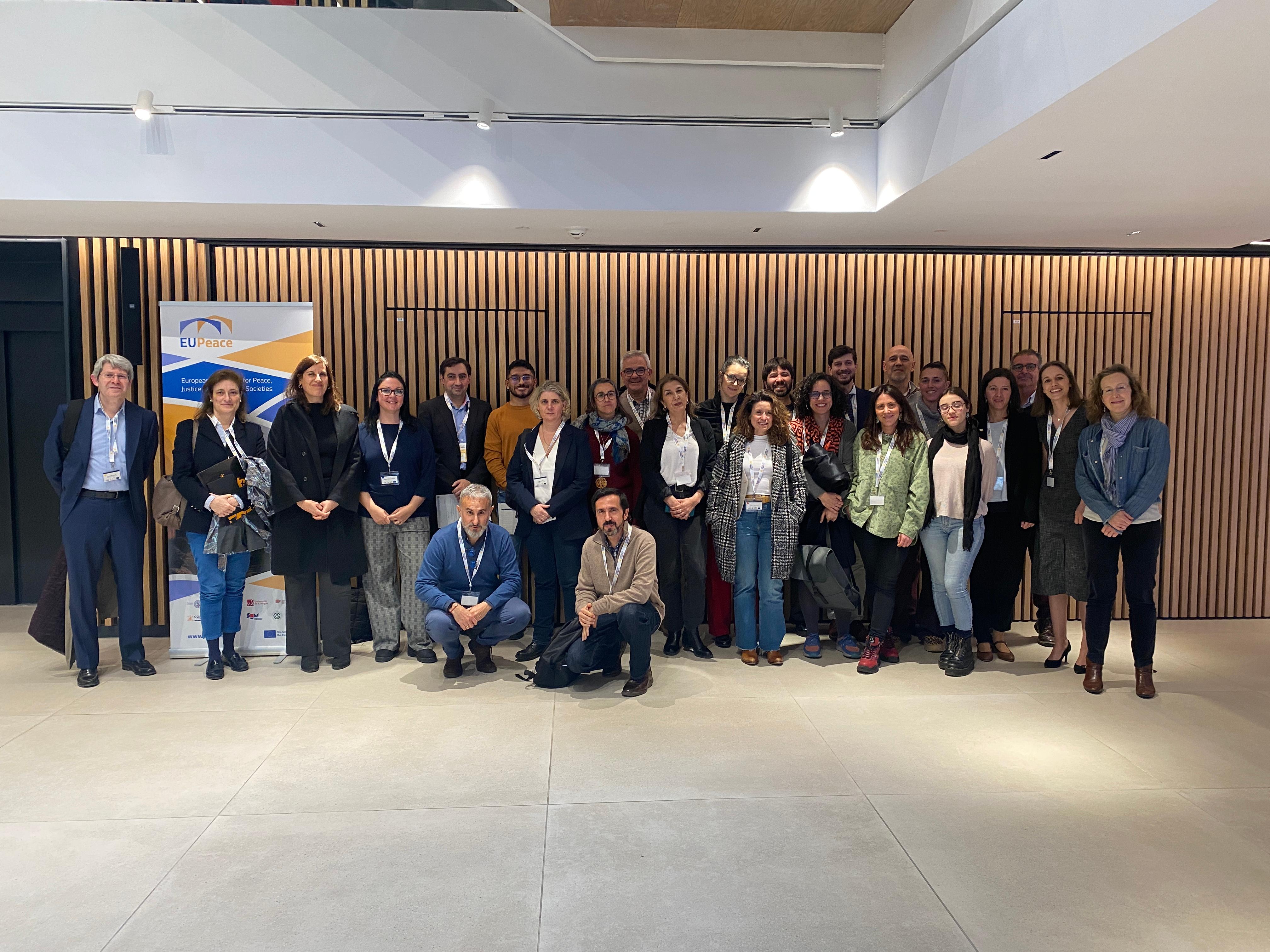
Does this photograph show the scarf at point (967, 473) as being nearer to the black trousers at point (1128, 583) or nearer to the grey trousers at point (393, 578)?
→ the black trousers at point (1128, 583)

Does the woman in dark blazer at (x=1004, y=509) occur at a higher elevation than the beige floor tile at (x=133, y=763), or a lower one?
higher

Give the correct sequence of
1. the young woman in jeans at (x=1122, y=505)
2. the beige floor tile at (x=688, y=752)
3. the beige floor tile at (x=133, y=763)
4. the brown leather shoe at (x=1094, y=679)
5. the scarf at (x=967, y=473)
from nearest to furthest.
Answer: the beige floor tile at (x=133, y=763) → the beige floor tile at (x=688, y=752) → the young woman in jeans at (x=1122, y=505) → the brown leather shoe at (x=1094, y=679) → the scarf at (x=967, y=473)

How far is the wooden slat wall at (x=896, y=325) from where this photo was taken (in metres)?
6.24

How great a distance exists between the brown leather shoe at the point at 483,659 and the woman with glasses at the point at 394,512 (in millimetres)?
400

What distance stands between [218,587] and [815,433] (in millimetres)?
3769

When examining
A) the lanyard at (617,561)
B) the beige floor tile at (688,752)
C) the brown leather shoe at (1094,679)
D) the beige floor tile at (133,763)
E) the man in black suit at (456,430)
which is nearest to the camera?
the beige floor tile at (133,763)

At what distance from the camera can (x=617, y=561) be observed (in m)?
4.67

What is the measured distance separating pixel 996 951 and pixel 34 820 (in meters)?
3.45

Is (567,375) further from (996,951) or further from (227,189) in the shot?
(996,951)

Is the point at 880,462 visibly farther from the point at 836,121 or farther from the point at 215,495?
the point at 215,495

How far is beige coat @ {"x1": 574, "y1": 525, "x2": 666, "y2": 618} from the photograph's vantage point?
459 centimetres

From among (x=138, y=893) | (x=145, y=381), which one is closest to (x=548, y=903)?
(x=138, y=893)

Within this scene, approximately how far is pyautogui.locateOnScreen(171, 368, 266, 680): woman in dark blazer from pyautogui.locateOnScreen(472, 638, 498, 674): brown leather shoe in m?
1.43

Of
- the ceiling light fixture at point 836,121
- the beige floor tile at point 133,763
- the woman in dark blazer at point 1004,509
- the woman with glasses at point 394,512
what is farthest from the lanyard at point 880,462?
the beige floor tile at point 133,763
